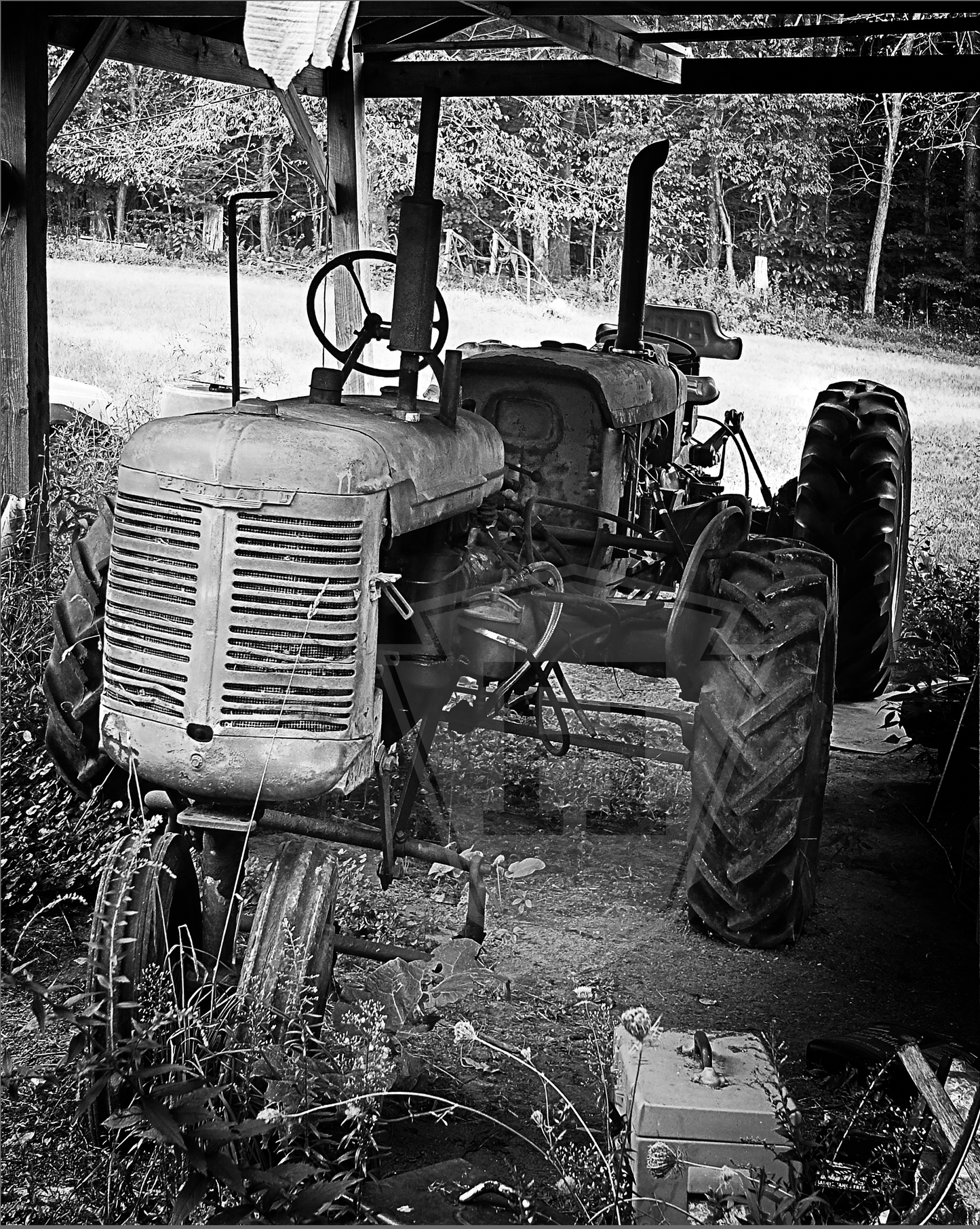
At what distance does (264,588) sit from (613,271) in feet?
61.3

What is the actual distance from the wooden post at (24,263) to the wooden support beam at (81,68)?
0.28 m

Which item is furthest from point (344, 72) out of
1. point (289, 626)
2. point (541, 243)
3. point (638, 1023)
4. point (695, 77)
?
point (541, 243)

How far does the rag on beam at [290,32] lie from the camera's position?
1.87 m

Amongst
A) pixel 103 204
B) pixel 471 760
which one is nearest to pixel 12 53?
pixel 471 760

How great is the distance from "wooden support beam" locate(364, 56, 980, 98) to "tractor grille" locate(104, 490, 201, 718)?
3.13 metres

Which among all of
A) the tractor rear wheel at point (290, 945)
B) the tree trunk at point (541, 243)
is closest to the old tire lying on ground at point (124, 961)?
the tractor rear wheel at point (290, 945)

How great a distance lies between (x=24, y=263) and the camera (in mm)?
5145

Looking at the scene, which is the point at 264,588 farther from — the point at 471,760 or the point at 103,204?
the point at 103,204

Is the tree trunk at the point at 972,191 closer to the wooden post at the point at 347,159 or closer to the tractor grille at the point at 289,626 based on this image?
the wooden post at the point at 347,159

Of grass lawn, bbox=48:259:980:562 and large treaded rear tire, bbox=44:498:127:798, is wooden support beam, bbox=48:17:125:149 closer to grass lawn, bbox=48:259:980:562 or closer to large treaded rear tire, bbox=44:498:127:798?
large treaded rear tire, bbox=44:498:127:798

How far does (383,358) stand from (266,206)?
672 cm

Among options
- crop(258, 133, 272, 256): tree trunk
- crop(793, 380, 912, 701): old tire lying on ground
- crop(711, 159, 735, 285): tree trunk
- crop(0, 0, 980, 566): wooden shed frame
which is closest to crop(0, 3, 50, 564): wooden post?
crop(0, 0, 980, 566): wooden shed frame

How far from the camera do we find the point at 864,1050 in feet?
9.62

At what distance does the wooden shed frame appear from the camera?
16.4 feet
